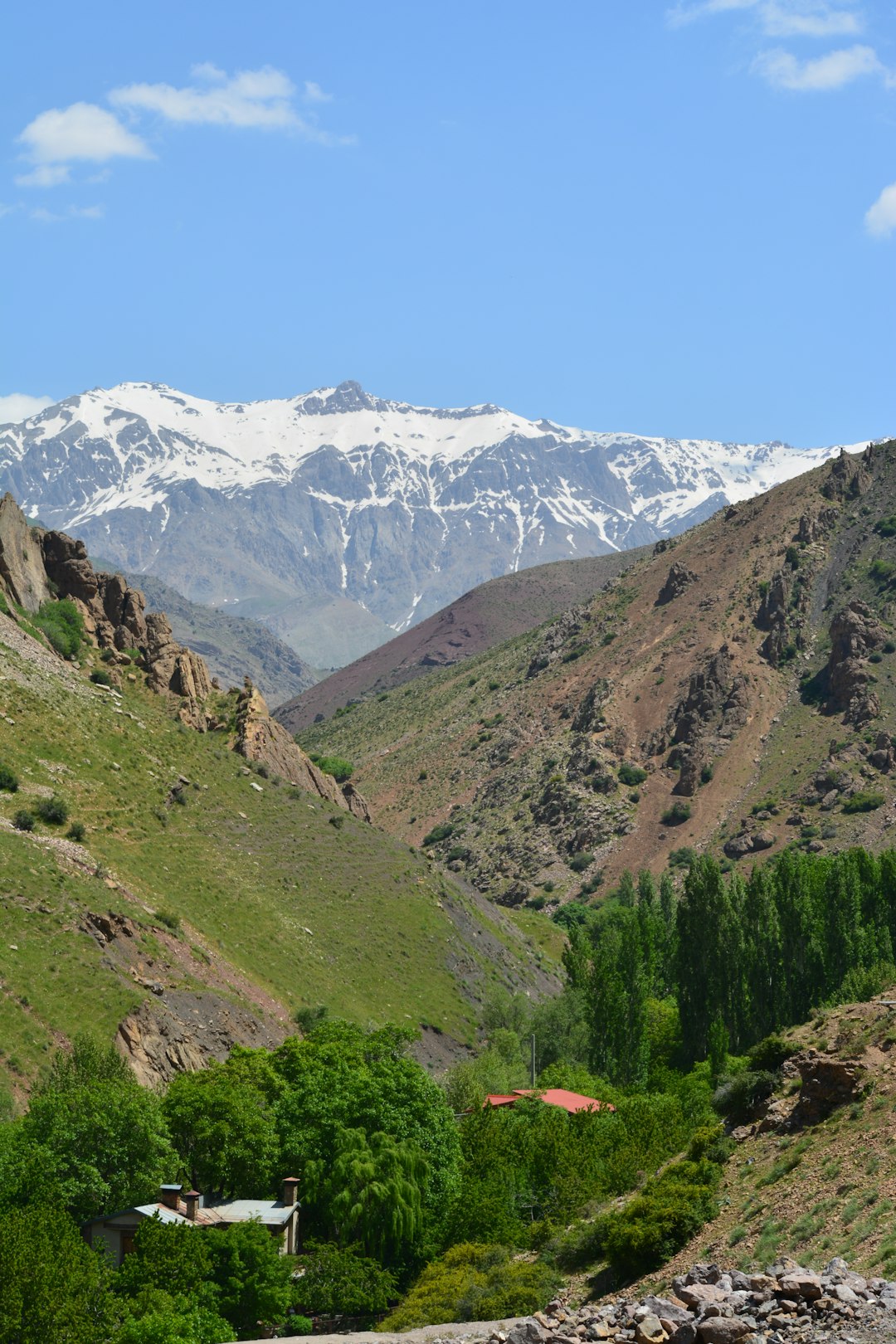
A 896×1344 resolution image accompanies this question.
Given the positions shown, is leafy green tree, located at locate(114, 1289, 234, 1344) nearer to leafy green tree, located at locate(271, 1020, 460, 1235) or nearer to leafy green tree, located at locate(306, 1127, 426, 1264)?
leafy green tree, located at locate(306, 1127, 426, 1264)

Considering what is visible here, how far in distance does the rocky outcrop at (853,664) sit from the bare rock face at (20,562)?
95.0 meters

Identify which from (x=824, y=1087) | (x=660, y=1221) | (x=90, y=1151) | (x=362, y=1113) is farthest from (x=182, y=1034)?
(x=824, y=1087)

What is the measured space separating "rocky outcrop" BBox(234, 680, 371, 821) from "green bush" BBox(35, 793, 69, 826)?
3146 centimetres

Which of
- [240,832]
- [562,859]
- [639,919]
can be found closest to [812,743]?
A: [562,859]

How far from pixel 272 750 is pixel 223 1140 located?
69.7 m

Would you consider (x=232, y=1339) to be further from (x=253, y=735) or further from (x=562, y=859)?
(x=562, y=859)

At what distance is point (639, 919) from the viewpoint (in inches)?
5167

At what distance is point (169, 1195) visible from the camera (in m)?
57.2

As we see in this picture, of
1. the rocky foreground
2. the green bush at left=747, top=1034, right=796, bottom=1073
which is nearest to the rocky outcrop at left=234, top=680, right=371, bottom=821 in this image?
the green bush at left=747, top=1034, right=796, bottom=1073

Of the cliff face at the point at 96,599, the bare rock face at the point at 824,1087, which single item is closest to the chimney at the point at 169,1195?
the bare rock face at the point at 824,1087

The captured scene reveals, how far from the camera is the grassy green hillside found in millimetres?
78812

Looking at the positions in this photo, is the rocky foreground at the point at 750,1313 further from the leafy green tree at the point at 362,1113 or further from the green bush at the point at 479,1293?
the leafy green tree at the point at 362,1113

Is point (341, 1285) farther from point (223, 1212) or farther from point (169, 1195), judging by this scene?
point (169, 1195)

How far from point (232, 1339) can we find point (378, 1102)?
18002mm
